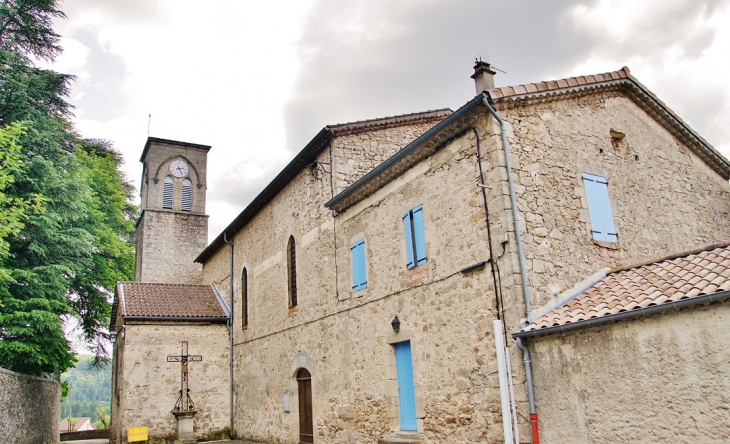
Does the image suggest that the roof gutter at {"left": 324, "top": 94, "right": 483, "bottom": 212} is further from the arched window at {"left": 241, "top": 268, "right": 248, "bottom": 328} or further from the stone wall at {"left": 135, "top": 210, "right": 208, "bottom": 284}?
the stone wall at {"left": 135, "top": 210, "right": 208, "bottom": 284}

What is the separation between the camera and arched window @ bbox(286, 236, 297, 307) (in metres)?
14.7

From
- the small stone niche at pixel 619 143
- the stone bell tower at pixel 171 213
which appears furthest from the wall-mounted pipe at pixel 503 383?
the stone bell tower at pixel 171 213

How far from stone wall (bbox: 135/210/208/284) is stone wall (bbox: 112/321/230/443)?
25.4 feet

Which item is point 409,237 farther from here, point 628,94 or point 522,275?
point 628,94

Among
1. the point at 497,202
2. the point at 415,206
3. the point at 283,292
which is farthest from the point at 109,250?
the point at 497,202

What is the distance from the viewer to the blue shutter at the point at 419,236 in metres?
9.54

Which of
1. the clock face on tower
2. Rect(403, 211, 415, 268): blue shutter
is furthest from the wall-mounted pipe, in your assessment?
the clock face on tower

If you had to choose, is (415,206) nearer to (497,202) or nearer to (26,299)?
(497,202)

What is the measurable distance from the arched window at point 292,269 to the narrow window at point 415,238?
550 cm

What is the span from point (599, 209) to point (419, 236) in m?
3.00

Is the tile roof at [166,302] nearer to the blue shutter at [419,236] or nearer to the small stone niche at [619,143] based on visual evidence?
the blue shutter at [419,236]

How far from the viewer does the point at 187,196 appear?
2759 centimetres

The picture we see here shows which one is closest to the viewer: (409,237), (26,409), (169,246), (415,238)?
(415,238)

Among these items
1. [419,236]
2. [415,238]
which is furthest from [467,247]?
[415,238]
